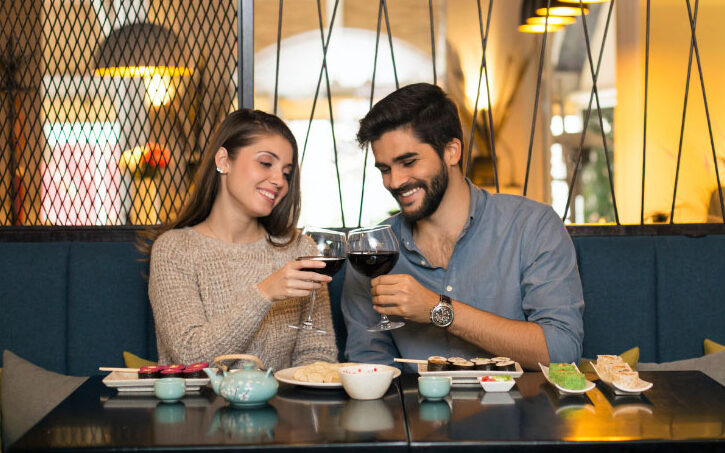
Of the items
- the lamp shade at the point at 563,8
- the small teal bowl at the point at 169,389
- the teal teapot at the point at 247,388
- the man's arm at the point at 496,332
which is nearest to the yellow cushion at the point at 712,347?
the man's arm at the point at 496,332

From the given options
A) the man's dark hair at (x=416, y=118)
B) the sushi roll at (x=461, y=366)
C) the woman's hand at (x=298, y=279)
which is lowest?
the sushi roll at (x=461, y=366)

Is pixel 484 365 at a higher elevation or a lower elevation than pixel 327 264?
lower

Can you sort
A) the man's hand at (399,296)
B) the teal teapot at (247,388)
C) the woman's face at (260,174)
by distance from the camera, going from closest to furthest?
the teal teapot at (247,388) < the man's hand at (399,296) < the woman's face at (260,174)

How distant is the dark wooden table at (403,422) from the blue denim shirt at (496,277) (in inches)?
17.3

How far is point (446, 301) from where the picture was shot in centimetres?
158

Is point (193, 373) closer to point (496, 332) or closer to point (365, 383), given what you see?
point (365, 383)

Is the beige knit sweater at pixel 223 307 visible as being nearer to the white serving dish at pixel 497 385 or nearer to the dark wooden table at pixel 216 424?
the dark wooden table at pixel 216 424

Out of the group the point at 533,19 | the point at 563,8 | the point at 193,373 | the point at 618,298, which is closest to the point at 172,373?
the point at 193,373

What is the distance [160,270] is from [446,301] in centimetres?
66

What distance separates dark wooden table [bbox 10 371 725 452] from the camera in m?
0.98

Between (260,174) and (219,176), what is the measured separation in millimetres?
143

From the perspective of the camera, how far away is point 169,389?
120 centimetres

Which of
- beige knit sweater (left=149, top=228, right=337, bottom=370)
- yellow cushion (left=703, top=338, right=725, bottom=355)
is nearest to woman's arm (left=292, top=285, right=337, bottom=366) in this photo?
beige knit sweater (left=149, top=228, right=337, bottom=370)

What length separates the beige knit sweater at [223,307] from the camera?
1.56 metres
